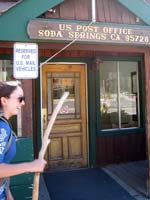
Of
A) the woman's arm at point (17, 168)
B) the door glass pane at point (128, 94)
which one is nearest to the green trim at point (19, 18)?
the woman's arm at point (17, 168)

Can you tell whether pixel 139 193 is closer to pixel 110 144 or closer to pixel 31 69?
pixel 110 144

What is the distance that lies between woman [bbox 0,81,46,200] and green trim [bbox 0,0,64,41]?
5.93 feet

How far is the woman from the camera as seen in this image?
78.8 inches

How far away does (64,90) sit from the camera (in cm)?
711

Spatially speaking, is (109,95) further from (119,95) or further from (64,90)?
(64,90)

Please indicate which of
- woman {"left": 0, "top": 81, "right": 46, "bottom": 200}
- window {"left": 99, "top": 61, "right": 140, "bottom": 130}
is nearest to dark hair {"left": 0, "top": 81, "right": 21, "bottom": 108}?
woman {"left": 0, "top": 81, "right": 46, "bottom": 200}

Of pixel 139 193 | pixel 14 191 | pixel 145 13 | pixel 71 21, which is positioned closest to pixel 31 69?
pixel 71 21

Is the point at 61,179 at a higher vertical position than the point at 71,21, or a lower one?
lower

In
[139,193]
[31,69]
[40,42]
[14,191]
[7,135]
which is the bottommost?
[139,193]

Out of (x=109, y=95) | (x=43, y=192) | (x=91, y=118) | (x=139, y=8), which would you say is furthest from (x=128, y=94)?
(x=139, y=8)

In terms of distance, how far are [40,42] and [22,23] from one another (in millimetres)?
348

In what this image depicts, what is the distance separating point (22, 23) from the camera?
13.4ft

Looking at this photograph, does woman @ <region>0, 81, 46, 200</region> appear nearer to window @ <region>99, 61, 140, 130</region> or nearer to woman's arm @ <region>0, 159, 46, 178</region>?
woman's arm @ <region>0, 159, 46, 178</region>

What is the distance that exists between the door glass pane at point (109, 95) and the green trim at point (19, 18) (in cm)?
344
